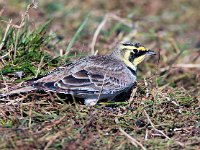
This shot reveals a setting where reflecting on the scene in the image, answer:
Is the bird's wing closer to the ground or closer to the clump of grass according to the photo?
the ground

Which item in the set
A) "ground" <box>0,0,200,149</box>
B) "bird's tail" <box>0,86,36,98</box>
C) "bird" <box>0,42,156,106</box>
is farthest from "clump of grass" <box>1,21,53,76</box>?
"bird's tail" <box>0,86,36,98</box>

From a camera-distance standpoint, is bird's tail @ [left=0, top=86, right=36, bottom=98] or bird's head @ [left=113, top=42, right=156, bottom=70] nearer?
bird's tail @ [left=0, top=86, right=36, bottom=98]

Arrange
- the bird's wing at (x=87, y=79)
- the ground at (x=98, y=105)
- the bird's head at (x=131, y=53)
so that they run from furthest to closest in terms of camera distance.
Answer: the bird's head at (x=131, y=53)
the bird's wing at (x=87, y=79)
the ground at (x=98, y=105)

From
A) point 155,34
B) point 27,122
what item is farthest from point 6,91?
point 155,34

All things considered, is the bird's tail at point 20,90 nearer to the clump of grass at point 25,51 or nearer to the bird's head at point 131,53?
the clump of grass at point 25,51

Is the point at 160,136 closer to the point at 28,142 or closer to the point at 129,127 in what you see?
the point at 129,127

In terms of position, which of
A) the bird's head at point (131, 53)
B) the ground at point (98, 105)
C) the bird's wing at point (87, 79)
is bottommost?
the ground at point (98, 105)

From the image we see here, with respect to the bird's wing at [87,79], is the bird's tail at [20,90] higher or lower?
lower

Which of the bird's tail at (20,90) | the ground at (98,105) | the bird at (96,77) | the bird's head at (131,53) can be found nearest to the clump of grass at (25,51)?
the ground at (98,105)

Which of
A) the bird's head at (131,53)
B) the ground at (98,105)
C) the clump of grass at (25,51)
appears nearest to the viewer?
the ground at (98,105)
